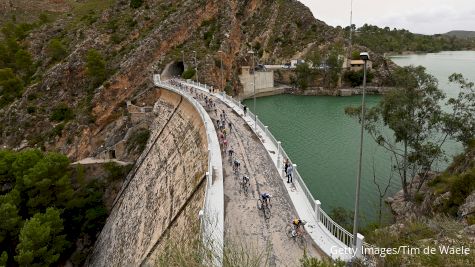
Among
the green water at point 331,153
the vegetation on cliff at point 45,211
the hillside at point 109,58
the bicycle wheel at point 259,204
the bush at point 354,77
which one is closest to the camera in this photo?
the bicycle wheel at point 259,204

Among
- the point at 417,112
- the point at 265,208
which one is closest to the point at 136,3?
the point at 417,112

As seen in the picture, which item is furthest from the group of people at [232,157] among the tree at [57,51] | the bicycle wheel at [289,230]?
the tree at [57,51]

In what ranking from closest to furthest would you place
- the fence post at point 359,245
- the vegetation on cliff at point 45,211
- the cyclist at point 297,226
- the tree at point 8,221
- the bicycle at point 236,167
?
the fence post at point 359,245, the cyclist at point 297,226, the bicycle at point 236,167, the vegetation on cliff at point 45,211, the tree at point 8,221

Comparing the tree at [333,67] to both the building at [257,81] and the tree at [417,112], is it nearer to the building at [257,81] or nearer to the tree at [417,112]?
the building at [257,81]

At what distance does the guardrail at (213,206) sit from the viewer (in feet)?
34.3

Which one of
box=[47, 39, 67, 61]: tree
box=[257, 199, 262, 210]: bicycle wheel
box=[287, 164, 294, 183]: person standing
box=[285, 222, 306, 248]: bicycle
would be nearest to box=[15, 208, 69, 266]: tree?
box=[257, 199, 262, 210]: bicycle wheel

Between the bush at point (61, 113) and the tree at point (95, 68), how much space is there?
5.40 metres

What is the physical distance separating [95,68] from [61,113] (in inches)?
324

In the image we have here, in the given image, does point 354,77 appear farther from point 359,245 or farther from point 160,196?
point 359,245

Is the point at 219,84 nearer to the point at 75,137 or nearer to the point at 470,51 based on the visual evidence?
the point at 75,137

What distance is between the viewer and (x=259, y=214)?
14930 mm

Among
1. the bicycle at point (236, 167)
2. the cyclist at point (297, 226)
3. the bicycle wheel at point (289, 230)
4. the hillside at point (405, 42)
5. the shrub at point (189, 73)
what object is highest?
the hillside at point (405, 42)

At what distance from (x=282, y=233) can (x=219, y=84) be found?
45.9 m

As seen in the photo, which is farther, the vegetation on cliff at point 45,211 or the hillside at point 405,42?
the hillside at point 405,42
